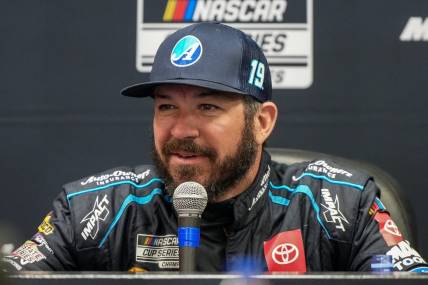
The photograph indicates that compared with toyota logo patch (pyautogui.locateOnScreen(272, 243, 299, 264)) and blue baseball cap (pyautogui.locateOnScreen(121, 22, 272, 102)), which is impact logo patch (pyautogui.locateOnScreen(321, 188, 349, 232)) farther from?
blue baseball cap (pyautogui.locateOnScreen(121, 22, 272, 102))

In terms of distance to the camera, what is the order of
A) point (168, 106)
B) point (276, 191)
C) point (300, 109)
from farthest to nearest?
point (300, 109), point (276, 191), point (168, 106)

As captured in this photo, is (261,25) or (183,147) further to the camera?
(261,25)

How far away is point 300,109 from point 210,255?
0.73 m

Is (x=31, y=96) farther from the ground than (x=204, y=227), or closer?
farther from the ground

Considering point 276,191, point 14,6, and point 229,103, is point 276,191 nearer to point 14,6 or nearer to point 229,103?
point 229,103

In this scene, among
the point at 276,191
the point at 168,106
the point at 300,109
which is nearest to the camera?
the point at 168,106

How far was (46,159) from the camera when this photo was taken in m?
2.22

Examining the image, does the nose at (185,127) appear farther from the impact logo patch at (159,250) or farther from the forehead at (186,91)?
the impact logo patch at (159,250)

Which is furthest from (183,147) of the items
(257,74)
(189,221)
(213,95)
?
(189,221)

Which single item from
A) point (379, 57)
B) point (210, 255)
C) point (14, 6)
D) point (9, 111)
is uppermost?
point (14, 6)

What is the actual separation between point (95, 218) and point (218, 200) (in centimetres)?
26

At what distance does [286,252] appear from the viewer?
1558 mm

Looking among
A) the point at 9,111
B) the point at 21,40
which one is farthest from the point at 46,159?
the point at 21,40

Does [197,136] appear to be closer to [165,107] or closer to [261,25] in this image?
[165,107]
